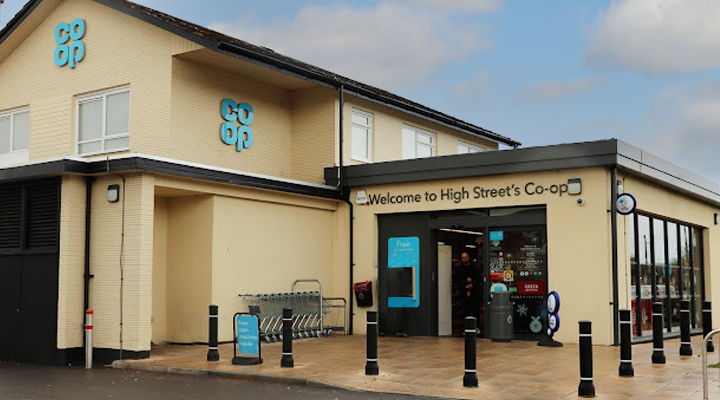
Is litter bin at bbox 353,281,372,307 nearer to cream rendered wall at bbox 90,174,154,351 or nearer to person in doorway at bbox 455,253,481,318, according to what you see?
person in doorway at bbox 455,253,481,318

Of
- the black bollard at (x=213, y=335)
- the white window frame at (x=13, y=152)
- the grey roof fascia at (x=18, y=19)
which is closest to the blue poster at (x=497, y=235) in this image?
the black bollard at (x=213, y=335)

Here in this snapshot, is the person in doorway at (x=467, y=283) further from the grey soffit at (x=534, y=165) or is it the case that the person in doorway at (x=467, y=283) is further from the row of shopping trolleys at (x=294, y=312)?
the row of shopping trolleys at (x=294, y=312)

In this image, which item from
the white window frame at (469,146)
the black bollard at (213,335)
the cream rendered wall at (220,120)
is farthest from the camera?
the white window frame at (469,146)

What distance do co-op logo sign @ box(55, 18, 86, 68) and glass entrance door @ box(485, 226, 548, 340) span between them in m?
10.5

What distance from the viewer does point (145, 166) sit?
14227mm

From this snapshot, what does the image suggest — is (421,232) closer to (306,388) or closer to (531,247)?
(531,247)

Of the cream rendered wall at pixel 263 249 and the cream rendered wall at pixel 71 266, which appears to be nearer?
the cream rendered wall at pixel 71 266

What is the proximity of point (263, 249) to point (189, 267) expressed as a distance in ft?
Answer: 5.73

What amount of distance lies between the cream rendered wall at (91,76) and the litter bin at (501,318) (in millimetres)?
7724

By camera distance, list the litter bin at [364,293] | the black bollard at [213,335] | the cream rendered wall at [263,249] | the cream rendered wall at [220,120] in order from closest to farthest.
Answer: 1. the black bollard at [213,335]
2. the cream rendered wall at [263,249]
3. the cream rendered wall at [220,120]
4. the litter bin at [364,293]

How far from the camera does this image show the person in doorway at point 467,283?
1920cm

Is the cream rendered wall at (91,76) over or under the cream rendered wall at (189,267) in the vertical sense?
over

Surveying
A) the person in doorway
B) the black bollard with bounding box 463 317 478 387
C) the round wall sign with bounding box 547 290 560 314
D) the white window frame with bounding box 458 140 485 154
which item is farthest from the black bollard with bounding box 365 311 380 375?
the white window frame with bounding box 458 140 485 154

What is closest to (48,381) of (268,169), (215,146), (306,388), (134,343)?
(134,343)
